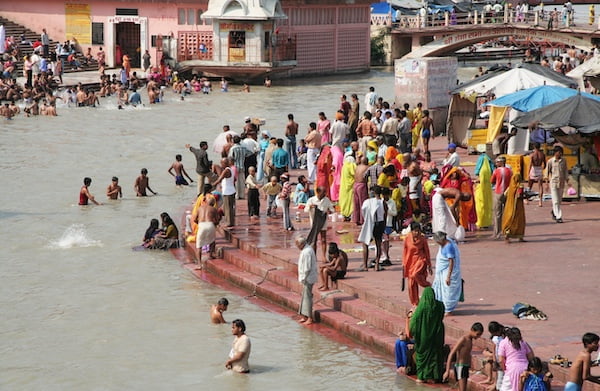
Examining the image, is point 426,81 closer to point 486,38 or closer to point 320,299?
point 320,299

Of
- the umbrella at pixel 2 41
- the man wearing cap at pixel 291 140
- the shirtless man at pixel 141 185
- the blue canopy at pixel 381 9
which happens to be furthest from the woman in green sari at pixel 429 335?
the blue canopy at pixel 381 9

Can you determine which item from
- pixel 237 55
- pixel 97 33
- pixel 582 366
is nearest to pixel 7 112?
pixel 237 55

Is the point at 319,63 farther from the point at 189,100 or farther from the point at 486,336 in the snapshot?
the point at 486,336

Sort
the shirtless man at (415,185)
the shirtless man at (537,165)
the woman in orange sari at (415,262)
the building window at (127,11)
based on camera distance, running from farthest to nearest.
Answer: the building window at (127,11) < the shirtless man at (537,165) < the shirtless man at (415,185) < the woman in orange sari at (415,262)

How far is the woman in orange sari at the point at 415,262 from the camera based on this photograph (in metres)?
13.6

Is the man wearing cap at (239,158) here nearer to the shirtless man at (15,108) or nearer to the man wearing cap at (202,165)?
the man wearing cap at (202,165)

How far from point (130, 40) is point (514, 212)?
33.8 m

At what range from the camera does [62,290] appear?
16984 millimetres

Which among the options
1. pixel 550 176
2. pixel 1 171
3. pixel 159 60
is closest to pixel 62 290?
pixel 550 176

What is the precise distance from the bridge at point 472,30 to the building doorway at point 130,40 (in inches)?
424

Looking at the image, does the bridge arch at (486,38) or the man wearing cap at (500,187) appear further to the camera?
the bridge arch at (486,38)

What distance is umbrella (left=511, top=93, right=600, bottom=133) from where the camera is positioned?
1881 cm

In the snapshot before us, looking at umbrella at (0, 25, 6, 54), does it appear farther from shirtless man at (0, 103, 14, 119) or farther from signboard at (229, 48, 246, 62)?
shirtless man at (0, 103, 14, 119)

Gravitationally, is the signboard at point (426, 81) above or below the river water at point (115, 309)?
above
